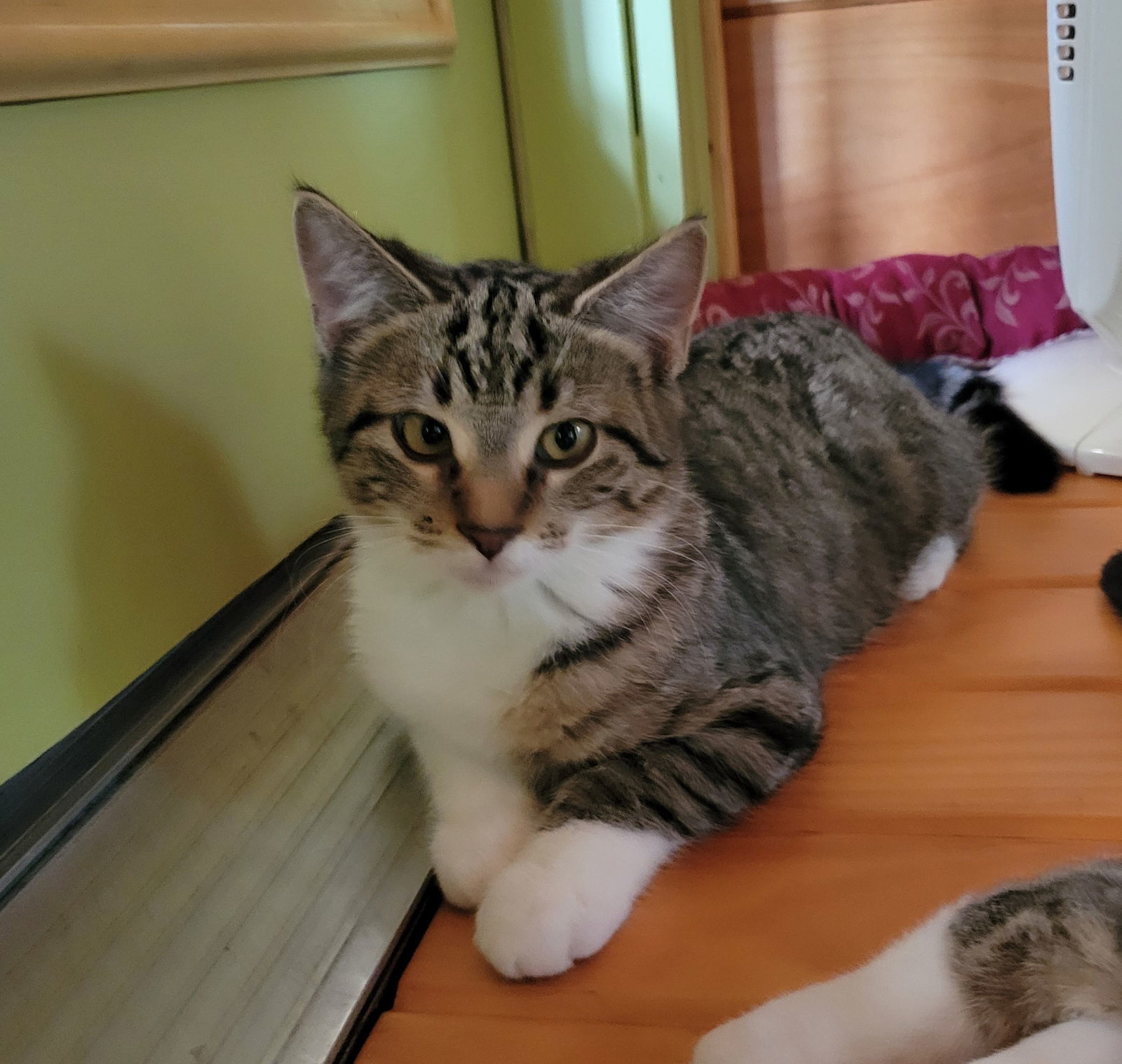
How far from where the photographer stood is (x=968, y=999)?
0.66 meters

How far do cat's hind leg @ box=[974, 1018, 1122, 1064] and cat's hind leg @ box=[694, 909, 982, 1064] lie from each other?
58mm

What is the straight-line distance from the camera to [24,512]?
93cm

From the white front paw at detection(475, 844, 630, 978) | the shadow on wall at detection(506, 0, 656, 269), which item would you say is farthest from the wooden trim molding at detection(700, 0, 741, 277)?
the white front paw at detection(475, 844, 630, 978)

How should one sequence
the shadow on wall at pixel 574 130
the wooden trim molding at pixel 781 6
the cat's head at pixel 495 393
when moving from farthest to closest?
1. the wooden trim molding at pixel 781 6
2. the shadow on wall at pixel 574 130
3. the cat's head at pixel 495 393

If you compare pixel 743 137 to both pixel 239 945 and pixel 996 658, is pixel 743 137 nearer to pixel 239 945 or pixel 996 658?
pixel 996 658

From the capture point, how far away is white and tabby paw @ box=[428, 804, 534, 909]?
88 centimetres

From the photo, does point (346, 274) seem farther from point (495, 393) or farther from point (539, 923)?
point (539, 923)

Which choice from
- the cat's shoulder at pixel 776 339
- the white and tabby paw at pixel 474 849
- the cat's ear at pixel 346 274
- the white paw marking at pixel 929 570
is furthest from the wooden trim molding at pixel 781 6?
the white and tabby paw at pixel 474 849

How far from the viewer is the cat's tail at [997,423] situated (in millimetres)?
1596

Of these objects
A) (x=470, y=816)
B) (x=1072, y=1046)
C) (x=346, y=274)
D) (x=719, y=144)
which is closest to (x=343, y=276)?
(x=346, y=274)

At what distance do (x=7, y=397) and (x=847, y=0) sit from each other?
6.95ft

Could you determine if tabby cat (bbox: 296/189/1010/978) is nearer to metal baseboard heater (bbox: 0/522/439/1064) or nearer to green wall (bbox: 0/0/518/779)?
metal baseboard heater (bbox: 0/522/439/1064)

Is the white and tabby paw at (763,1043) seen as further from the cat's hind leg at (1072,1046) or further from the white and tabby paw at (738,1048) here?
the cat's hind leg at (1072,1046)

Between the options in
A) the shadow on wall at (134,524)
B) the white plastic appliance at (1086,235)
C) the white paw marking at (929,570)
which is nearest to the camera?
the shadow on wall at (134,524)
